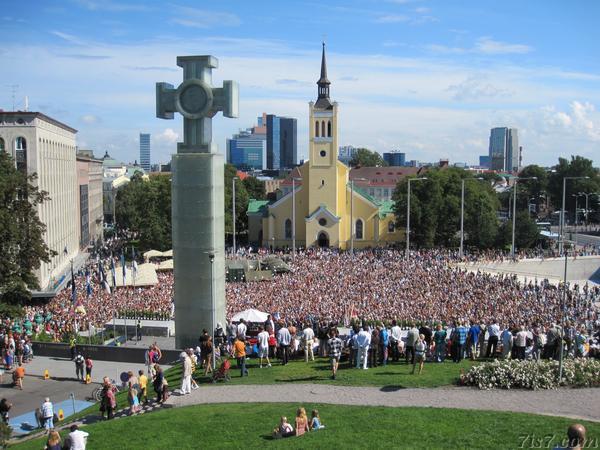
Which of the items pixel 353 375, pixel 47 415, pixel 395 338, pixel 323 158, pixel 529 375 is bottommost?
pixel 47 415

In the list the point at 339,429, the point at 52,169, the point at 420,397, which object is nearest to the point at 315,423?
the point at 339,429

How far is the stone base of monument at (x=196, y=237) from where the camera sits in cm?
2056

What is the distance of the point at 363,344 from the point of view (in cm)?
1720

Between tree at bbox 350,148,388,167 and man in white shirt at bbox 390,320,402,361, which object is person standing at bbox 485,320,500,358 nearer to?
Result: man in white shirt at bbox 390,320,402,361

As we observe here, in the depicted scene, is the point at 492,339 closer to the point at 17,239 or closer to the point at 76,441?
the point at 76,441

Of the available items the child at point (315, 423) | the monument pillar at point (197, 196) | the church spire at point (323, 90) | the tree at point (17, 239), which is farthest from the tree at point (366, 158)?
the child at point (315, 423)

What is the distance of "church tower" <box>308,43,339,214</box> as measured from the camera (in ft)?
203

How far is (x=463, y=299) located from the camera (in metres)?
32.6

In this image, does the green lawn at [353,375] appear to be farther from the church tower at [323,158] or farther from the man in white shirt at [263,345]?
the church tower at [323,158]

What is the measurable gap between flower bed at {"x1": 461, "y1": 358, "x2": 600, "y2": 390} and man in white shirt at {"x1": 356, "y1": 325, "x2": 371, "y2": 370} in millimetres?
2722

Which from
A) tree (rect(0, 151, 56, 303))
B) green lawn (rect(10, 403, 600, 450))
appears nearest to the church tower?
tree (rect(0, 151, 56, 303))

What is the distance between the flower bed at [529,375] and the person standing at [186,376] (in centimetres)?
670

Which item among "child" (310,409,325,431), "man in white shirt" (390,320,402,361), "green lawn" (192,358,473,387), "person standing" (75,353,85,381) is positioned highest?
"man in white shirt" (390,320,402,361)

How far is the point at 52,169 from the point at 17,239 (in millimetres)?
22061
